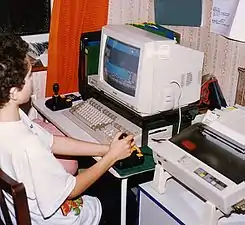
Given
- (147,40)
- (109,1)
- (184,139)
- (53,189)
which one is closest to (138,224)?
(184,139)

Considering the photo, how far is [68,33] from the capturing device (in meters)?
2.55

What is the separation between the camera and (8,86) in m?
1.54

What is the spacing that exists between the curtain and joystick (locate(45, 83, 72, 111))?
0.19 metres

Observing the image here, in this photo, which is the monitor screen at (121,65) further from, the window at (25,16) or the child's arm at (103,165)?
the window at (25,16)

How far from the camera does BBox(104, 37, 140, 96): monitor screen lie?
2.05 m

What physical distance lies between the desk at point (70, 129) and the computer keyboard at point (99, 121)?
0.02m

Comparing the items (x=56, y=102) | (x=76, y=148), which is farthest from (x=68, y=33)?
(x=76, y=148)

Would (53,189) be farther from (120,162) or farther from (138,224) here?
(138,224)

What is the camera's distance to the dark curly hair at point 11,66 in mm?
1534

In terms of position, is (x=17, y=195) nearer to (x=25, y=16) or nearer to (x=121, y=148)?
(x=121, y=148)

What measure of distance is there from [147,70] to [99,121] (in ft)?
1.23

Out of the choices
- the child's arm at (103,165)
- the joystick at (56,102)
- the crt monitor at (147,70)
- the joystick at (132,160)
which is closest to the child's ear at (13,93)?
the child's arm at (103,165)

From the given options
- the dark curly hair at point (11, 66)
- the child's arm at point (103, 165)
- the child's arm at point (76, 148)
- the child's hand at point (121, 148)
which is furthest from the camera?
the child's arm at point (76, 148)

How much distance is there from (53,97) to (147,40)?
0.67 meters
